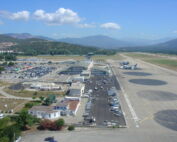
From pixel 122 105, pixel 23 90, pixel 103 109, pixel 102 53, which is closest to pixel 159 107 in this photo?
pixel 122 105

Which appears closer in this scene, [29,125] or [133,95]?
[29,125]

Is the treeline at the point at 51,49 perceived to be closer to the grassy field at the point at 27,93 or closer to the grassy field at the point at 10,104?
the grassy field at the point at 27,93

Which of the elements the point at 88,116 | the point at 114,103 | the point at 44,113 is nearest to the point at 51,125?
the point at 44,113

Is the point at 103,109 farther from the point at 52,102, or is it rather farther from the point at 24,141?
the point at 24,141

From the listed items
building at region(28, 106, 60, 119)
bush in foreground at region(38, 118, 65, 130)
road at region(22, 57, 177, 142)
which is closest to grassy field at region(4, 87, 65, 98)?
building at region(28, 106, 60, 119)

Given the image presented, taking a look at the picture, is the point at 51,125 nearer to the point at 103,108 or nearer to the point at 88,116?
the point at 88,116

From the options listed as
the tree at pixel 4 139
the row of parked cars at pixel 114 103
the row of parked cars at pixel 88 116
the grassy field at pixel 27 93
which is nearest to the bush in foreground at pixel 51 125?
the row of parked cars at pixel 88 116

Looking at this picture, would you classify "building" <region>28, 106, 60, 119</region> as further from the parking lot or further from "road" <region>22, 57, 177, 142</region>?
"road" <region>22, 57, 177, 142</region>
